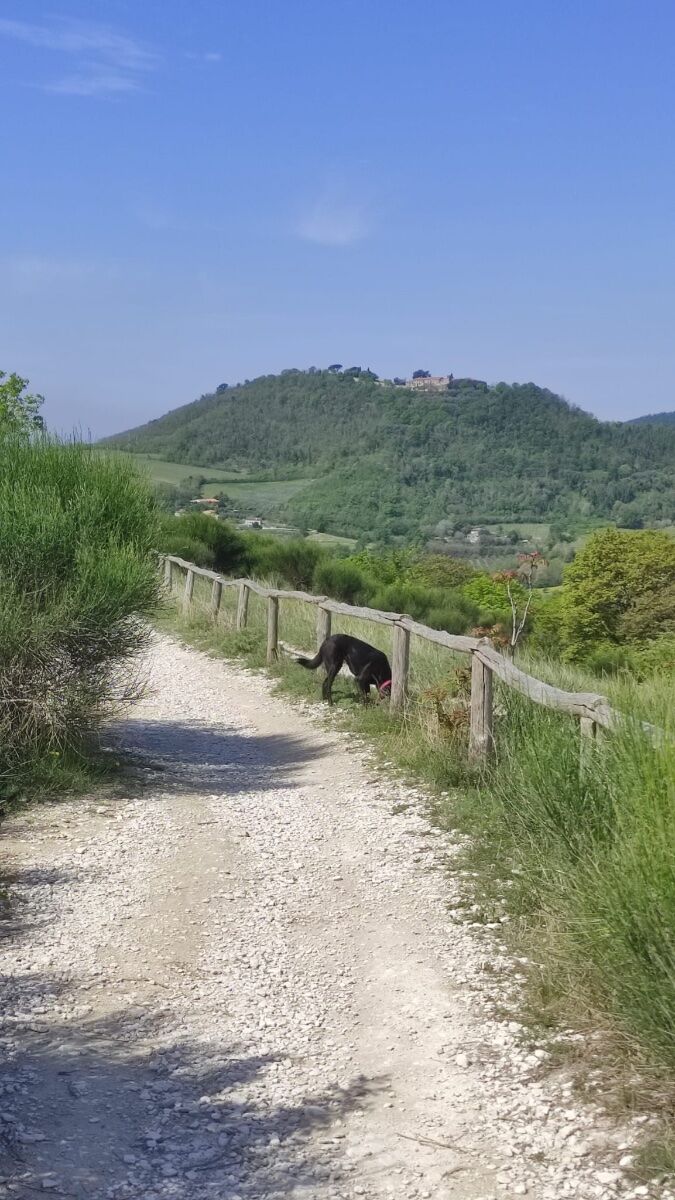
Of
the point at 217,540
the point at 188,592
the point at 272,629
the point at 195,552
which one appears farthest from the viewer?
the point at 217,540

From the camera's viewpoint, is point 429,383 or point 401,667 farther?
point 429,383

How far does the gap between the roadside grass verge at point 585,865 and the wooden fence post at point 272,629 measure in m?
5.73

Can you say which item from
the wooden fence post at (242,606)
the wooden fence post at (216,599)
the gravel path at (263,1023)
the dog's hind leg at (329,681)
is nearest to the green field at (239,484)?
the wooden fence post at (216,599)

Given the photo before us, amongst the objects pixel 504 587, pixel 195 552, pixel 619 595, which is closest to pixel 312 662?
pixel 195 552

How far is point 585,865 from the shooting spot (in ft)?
15.1

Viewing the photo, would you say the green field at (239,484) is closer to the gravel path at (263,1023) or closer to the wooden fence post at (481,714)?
the wooden fence post at (481,714)

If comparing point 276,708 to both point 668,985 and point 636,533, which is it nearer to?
point 668,985

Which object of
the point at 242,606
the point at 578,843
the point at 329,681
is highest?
the point at 242,606

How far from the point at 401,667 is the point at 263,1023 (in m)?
6.05

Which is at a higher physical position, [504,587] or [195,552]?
[195,552]

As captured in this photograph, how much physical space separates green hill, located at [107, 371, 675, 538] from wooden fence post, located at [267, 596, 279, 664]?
56376 mm

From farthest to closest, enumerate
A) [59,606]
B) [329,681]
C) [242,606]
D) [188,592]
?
[188,592] < [242,606] < [329,681] < [59,606]

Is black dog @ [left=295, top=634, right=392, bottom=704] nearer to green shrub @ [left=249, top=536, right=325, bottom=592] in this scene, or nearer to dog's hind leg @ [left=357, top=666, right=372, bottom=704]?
dog's hind leg @ [left=357, top=666, right=372, bottom=704]

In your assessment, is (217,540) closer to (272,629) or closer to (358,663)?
(272,629)
